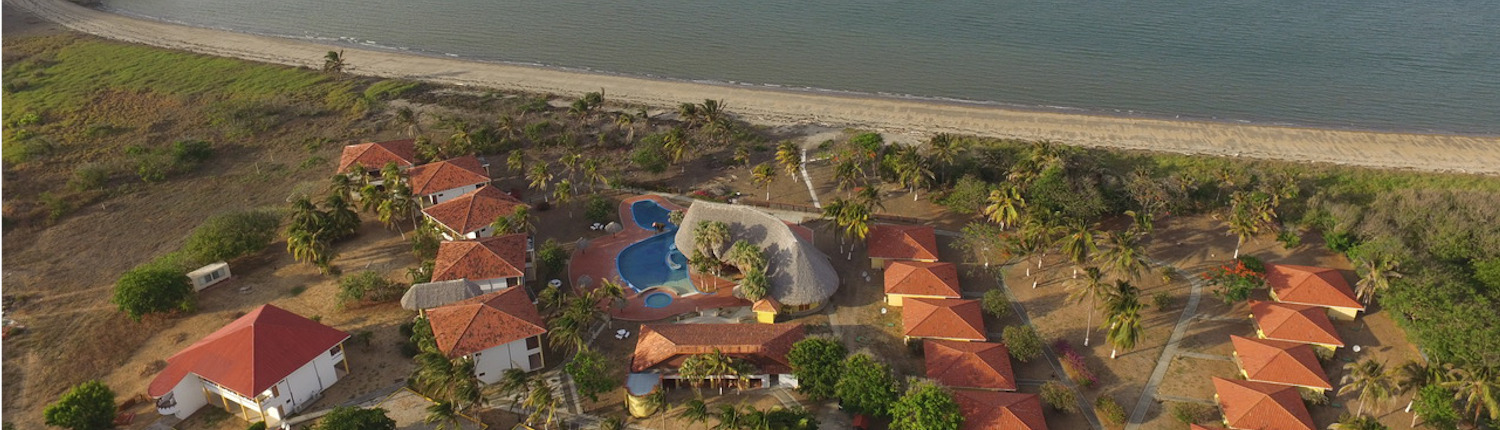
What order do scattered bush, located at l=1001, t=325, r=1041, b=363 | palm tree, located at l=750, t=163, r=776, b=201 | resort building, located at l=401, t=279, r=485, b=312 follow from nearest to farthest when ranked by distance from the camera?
scattered bush, located at l=1001, t=325, r=1041, b=363, resort building, located at l=401, t=279, r=485, b=312, palm tree, located at l=750, t=163, r=776, b=201

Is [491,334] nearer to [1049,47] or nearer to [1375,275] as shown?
[1375,275]

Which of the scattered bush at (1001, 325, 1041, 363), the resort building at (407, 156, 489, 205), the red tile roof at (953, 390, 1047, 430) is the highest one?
the resort building at (407, 156, 489, 205)

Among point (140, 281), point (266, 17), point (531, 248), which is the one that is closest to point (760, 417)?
point (531, 248)

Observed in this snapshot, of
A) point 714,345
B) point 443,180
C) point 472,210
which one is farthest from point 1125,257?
point 443,180

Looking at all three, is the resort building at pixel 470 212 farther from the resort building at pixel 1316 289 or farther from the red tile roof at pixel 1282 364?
the resort building at pixel 1316 289

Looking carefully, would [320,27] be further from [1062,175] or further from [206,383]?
[1062,175]

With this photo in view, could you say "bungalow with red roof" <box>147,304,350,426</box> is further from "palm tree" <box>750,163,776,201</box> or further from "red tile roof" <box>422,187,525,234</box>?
"palm tree" <box>750,163,776,201</box>

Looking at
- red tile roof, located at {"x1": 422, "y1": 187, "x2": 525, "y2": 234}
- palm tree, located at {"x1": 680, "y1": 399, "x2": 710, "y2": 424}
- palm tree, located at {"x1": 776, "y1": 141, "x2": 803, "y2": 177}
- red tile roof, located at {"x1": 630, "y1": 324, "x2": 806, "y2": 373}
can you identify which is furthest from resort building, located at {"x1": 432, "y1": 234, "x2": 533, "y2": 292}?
palm tree, located at {"x1": 776, "y1": 141, "x2": 803, "y2": 177}
